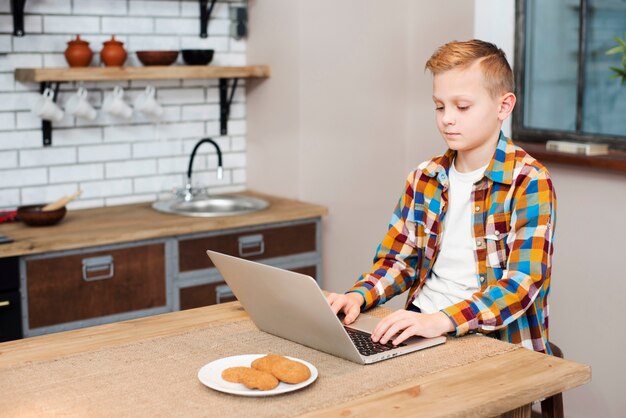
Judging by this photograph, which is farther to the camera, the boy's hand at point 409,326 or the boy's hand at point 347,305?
the boy's hand at point 347,305

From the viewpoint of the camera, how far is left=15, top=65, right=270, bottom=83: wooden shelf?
3.73 metres

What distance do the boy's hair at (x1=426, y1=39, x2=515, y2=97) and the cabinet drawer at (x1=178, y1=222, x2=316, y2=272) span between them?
5.66 ft

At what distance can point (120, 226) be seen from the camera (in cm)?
371

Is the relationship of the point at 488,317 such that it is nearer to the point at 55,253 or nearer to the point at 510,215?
the point at 510,215

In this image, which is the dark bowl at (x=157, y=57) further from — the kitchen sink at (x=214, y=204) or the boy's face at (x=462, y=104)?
the boy's face at (x=462, y=104)

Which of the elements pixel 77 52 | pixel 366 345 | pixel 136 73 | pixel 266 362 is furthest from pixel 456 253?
pixel 77 52

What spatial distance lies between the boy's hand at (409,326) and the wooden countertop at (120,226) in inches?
67.2

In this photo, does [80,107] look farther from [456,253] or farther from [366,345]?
[366,345]

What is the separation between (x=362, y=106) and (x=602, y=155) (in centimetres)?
122

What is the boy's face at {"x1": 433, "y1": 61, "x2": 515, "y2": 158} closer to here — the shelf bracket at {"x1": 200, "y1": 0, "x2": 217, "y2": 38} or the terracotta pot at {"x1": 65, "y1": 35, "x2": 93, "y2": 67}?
the terracotta pot at {"x1": 65, "y1": 35, "x2": 93, "y2": 67}

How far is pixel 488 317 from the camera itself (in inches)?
86.0

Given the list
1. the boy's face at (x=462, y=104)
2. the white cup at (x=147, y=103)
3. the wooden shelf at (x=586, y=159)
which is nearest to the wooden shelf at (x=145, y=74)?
the white cup at (x=147, y=103)

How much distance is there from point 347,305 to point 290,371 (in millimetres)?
523

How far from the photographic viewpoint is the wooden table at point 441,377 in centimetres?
172
